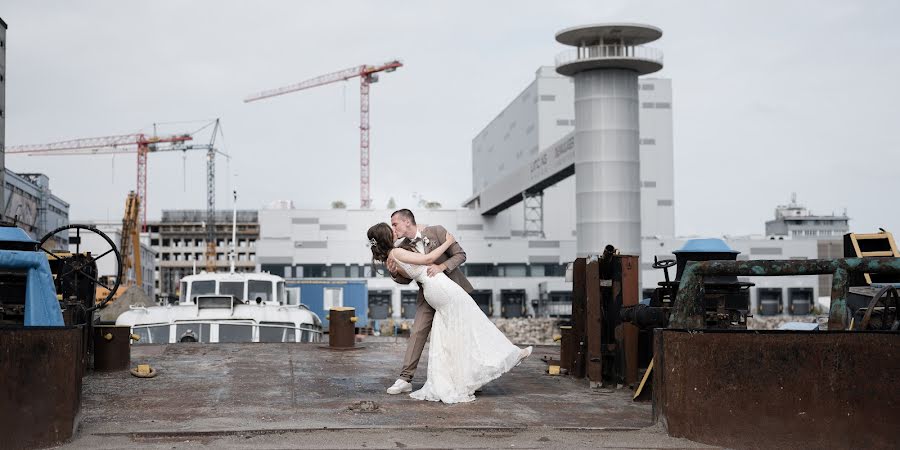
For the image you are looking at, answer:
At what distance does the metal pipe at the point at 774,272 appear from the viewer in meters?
6.48

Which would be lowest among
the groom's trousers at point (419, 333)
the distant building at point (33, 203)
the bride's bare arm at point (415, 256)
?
the groom's trousers at point (419, 333)

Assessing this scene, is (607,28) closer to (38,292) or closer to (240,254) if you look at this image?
(38,292)

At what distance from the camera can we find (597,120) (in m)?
63.2

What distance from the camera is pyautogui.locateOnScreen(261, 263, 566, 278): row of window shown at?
8850 cm

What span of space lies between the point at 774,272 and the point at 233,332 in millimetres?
20370

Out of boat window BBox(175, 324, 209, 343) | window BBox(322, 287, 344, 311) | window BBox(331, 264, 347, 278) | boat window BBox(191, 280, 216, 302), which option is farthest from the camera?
window BBox(331, 264, 347, 278)

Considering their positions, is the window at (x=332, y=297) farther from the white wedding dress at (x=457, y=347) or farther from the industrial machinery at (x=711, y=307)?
the white wedding dress at (x=457, y=347)

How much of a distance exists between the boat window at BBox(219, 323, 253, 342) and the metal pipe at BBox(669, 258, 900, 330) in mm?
19959

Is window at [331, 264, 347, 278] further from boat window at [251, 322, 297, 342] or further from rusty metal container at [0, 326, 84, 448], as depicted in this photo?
rusty metal container at [0, 326, 84, 448]

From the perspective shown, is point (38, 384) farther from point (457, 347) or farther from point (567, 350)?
point (567, 350)

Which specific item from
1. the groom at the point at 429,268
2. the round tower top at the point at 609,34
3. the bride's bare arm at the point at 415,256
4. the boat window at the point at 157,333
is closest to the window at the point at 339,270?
the round tower top at the point at 609,34

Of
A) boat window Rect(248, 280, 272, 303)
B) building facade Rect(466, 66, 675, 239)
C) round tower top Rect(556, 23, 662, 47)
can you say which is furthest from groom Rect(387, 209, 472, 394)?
building facade Rect(466, 66, 675, 239)

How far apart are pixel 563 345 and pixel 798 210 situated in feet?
492

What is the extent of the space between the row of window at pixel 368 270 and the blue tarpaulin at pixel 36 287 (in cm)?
7959
